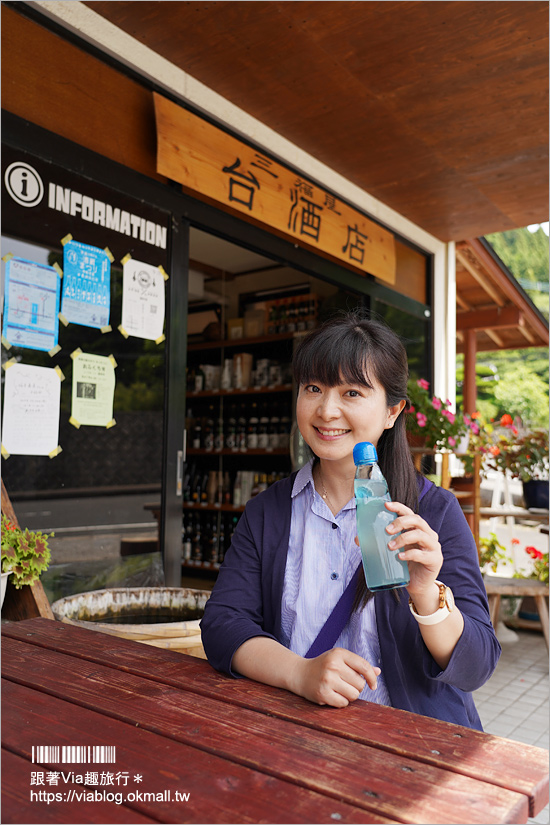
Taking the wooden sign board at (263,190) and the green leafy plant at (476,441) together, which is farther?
the green leafy plant at (476,441)

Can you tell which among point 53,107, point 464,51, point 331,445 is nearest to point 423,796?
point 331,445

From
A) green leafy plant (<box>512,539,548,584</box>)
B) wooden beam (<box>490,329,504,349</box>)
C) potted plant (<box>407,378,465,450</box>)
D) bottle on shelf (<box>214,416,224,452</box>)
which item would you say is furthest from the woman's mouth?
wooden beam (<box>490,329,504,349</box>)

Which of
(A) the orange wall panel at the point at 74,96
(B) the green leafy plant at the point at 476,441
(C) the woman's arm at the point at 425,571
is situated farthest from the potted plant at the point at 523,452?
(C) the woman's arm at the point at 425,571

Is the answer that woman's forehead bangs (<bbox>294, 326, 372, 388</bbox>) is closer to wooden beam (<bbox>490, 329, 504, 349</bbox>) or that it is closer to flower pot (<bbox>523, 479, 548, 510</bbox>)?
flower pot (<bbox>523, 479, 548, 510</bbox>)

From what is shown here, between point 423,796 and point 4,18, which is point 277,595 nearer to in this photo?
point 423,796

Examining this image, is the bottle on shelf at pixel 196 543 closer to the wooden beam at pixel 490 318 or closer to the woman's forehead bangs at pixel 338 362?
the woman's forehead bangs at pixel 338 362

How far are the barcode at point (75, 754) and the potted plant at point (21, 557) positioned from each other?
119 centimetres

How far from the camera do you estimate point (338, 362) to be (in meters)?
1.32

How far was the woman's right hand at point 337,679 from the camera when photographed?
1.03m

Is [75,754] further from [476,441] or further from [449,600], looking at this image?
[476,441]

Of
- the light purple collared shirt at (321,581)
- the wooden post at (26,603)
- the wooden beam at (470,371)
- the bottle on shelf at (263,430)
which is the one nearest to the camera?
the light purple collared shirt at (321,581)

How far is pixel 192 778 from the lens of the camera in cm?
79

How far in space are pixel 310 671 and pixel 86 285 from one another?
210 cm

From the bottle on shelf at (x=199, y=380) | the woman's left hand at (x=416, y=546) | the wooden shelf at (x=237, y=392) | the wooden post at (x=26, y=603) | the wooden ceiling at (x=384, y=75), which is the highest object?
the wooden ceiling at (x=384, y=75)
